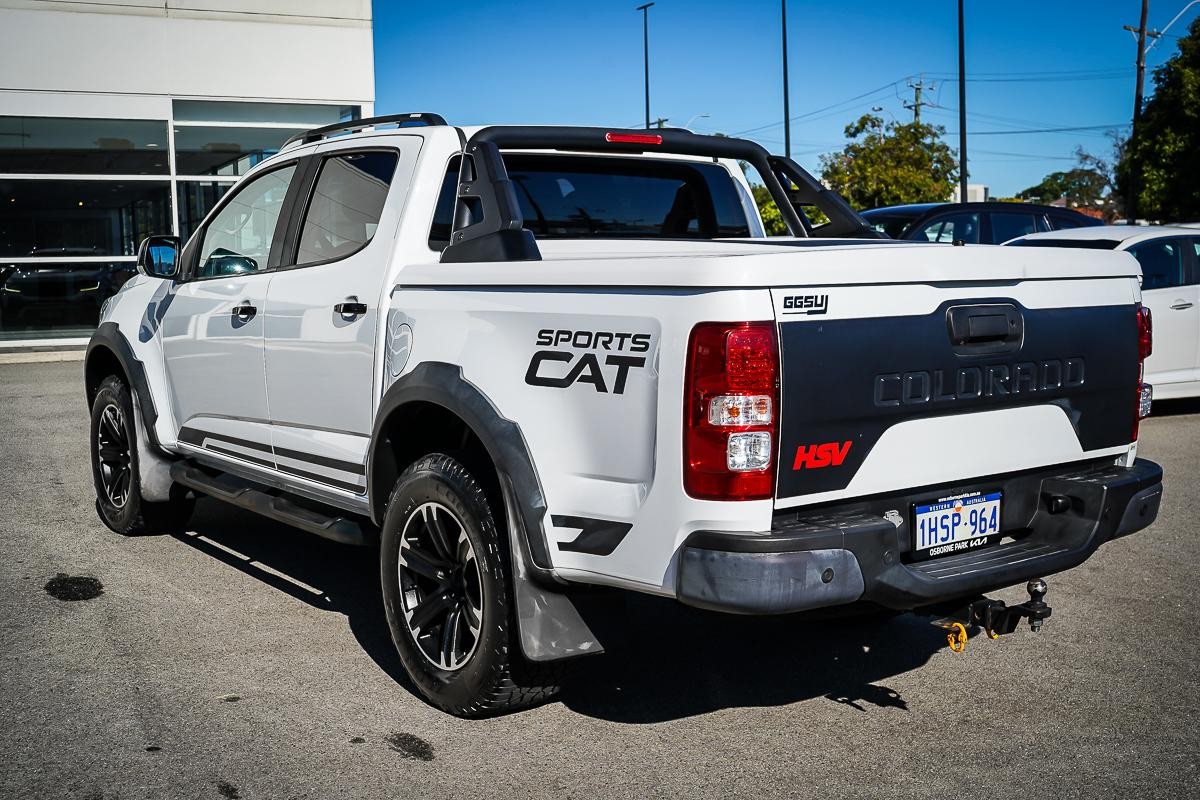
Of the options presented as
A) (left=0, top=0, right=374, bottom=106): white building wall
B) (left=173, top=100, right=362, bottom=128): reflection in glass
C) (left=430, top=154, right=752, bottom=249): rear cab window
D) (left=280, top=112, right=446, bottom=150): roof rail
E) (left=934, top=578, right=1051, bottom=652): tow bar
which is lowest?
(left=934, top=578, right=1051, bottom=652): tow bar

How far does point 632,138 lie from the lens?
16.1 feet

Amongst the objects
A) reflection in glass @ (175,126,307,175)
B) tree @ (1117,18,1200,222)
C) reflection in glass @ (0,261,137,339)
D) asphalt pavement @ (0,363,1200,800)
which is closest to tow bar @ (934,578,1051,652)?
asphalt pavement @ (0,363,1200,800)

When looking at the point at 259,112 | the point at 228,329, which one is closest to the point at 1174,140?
the point at 259,112

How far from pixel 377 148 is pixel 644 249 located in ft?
3.88

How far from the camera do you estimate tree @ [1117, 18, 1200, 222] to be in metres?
32.7

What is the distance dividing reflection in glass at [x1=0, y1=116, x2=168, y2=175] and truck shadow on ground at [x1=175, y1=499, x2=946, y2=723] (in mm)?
15591

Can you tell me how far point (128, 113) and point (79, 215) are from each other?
1.83 meters

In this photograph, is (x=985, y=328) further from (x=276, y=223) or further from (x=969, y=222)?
(x=969, y=222)

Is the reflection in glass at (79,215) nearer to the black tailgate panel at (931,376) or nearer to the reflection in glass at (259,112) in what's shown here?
the reflection in glass at (259,112)

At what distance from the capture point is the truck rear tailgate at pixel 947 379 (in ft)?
10.5

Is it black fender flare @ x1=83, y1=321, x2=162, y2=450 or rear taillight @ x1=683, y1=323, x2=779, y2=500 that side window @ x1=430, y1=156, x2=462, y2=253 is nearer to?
rear taillight @ x1=683, y1=323, x2=779, y2=500

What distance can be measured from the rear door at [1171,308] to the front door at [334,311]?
7887mm

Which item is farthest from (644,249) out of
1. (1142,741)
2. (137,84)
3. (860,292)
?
(137,84)

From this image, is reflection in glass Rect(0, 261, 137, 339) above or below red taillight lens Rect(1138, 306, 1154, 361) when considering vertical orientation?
above
